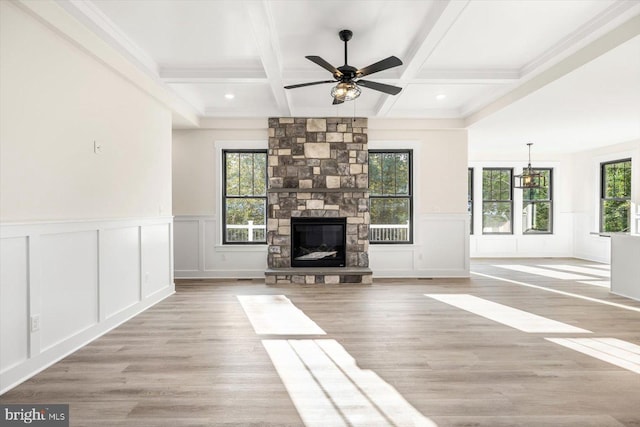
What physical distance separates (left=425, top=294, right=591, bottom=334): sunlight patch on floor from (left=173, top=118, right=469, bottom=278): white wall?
1471mm

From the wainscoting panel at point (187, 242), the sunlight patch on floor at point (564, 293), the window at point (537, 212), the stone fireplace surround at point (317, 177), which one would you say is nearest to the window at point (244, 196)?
the stone fireplace surround at point (317, 177)

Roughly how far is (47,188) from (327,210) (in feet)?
13.4

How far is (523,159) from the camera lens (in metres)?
9.01

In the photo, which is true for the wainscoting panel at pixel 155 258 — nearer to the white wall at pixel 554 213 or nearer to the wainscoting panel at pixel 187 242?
the wainscoting panel at pixel 187 242

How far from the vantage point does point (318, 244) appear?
20.6ft

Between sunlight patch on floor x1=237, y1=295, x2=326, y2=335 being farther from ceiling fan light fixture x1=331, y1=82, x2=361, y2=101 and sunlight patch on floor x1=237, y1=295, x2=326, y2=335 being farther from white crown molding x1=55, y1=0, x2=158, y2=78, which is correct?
white crown molding x1=55, y1=0, x2=158, y2=78

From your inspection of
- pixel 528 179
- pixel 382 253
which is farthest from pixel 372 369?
pixel 528 179

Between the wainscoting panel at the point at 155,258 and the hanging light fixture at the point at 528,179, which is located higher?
the hanging light fixture at the point at 528,179

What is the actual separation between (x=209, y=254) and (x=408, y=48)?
4.51 meters

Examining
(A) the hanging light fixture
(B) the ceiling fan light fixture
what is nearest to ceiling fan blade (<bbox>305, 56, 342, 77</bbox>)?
(B) the ceiling fan light fixture

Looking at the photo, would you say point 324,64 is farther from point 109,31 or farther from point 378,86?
point 109,31

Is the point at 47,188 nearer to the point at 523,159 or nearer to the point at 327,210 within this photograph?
the point at 327,210

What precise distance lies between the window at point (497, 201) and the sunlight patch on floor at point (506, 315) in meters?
4.72

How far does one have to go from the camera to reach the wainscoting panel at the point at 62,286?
242 centimetres
